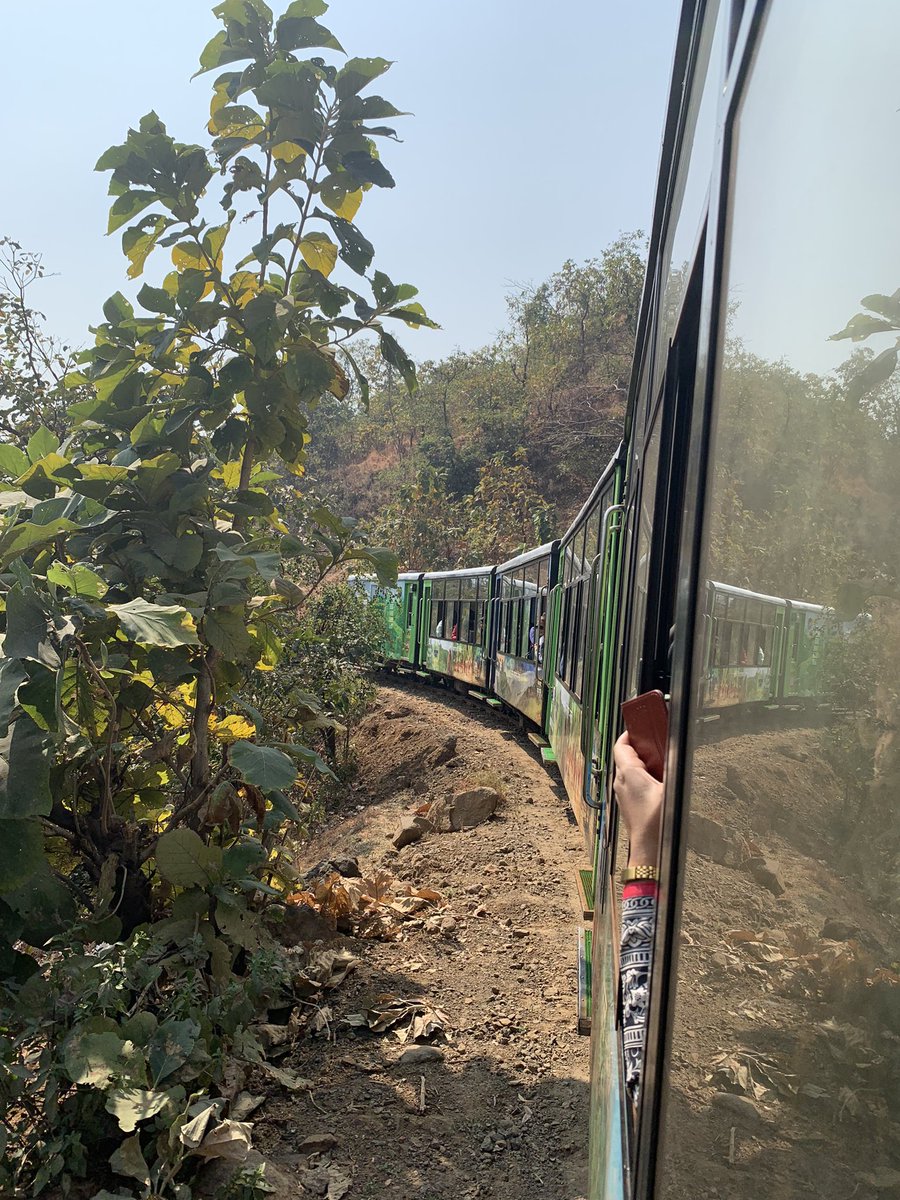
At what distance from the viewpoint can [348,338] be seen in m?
3.92

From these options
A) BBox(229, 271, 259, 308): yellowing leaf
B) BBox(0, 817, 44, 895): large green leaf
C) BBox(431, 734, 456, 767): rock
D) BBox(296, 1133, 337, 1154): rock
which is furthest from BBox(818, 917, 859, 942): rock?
BBox(431, 734, 456, 767): rock

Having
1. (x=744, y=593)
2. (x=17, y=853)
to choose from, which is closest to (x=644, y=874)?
(x=744, y=593)

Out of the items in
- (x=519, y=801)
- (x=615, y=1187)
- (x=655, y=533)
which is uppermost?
(x=655, y=533)

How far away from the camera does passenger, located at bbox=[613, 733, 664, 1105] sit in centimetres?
137

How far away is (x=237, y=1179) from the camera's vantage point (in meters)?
2.75

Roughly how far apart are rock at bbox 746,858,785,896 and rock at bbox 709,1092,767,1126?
141mm

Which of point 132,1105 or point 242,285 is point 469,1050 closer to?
point 132,1105

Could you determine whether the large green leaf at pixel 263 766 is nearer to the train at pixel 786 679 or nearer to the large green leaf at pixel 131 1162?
the large green leaf at pixel 131 1162

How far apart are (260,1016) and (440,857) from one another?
132 inches

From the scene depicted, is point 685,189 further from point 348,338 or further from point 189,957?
point 189,957

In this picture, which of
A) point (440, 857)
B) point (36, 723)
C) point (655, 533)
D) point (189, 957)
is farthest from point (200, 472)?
point (440, 857)

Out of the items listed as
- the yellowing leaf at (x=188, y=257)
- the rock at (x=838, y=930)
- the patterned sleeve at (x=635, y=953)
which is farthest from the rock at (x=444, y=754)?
the rock at (x=838, y=930)

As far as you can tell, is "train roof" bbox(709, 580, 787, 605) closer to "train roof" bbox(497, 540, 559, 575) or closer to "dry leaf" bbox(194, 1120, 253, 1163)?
"dry leaf" bbox(194, 1120, 253, 1163)

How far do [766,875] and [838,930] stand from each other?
0.46 feet
